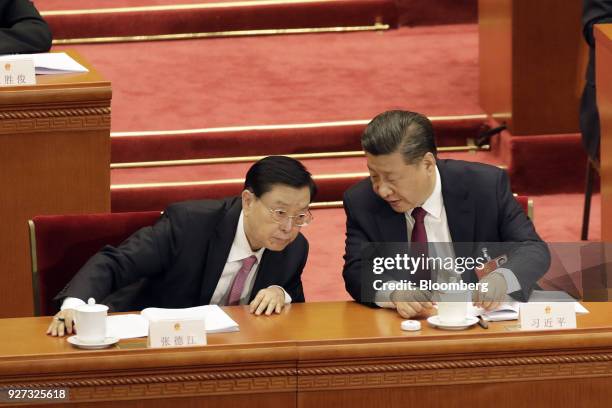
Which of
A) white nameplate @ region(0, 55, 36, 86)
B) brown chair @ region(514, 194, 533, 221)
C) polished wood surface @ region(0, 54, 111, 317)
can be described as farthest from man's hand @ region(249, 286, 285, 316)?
white nameplate @ region(0, 55, 36, 86)

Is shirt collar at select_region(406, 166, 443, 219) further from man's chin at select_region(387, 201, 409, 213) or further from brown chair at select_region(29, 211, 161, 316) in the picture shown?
brown chair at select_region(29, 211, 161, 316)

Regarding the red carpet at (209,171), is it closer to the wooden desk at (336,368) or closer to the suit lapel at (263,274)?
the suit lapel at (263,274)

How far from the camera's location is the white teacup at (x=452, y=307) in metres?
3.05

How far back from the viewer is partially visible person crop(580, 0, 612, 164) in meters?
4.82

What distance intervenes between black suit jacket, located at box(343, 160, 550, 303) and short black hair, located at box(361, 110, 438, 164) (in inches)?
6.8

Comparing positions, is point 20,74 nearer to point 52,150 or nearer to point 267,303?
point 52,150

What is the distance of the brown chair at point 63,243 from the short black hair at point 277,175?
0.36m

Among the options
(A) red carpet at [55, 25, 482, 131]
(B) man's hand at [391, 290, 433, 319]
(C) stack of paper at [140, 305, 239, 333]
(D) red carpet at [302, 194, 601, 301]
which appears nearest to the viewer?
(C) stack of paper at [140, 305, 239, 333]

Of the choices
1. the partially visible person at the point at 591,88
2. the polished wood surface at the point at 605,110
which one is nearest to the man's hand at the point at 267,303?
the polished wood surface at the point at 605,110

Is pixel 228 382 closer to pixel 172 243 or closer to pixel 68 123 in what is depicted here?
pixel 172 243

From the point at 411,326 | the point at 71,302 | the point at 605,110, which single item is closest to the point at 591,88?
the point at 605,110

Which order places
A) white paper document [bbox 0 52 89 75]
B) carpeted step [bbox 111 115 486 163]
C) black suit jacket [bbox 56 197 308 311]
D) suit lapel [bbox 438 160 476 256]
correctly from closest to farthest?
1. black suit jacket [bbox 56 197 308 311]
2. suit lapel [bbox 438 160 476 256]
3. white paper document [bbox 0 52 89 75]
4. carpeted step [bbox 111 115 486 163]

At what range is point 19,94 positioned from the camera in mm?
3992

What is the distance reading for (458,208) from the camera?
361 centimetres
